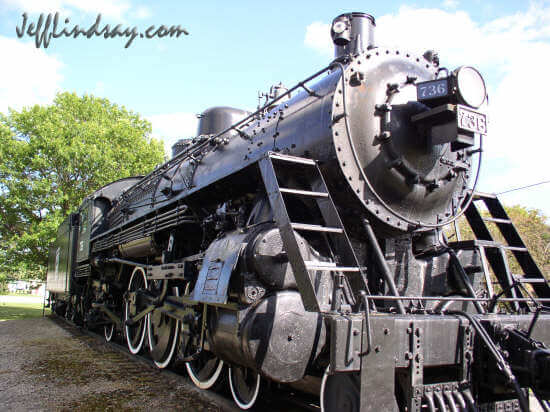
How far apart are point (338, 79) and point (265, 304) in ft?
6.16

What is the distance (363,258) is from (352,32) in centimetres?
233

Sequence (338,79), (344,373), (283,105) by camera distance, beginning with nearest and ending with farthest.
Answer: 1. (344,373)
2. (338,79)
3. (283,105)

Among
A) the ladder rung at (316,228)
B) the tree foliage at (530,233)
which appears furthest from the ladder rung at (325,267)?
the tree foliage at (530,233)

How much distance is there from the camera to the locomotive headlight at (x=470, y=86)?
3.39 metres

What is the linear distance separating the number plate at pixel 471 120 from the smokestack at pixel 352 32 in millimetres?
1271

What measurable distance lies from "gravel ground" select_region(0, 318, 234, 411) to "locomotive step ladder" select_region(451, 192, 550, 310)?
2.77 metres

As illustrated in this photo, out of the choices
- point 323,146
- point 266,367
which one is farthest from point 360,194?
point 266,367

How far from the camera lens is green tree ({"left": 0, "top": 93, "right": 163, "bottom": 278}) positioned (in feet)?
57.4

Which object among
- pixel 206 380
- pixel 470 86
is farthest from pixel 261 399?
pixel 470 86

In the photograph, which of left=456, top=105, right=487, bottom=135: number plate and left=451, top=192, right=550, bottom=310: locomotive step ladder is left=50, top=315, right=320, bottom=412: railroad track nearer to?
left=451, top=192, right=550, bottom=310: locomotive step ladder

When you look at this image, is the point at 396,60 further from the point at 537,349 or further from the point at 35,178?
the point at 35,178

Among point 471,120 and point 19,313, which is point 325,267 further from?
point 19,313

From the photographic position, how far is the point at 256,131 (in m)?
4.57

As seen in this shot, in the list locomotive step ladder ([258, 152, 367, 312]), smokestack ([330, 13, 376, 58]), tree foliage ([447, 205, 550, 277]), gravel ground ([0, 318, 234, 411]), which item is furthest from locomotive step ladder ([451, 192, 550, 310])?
tree foliage ([447, 205, 550, 277])
